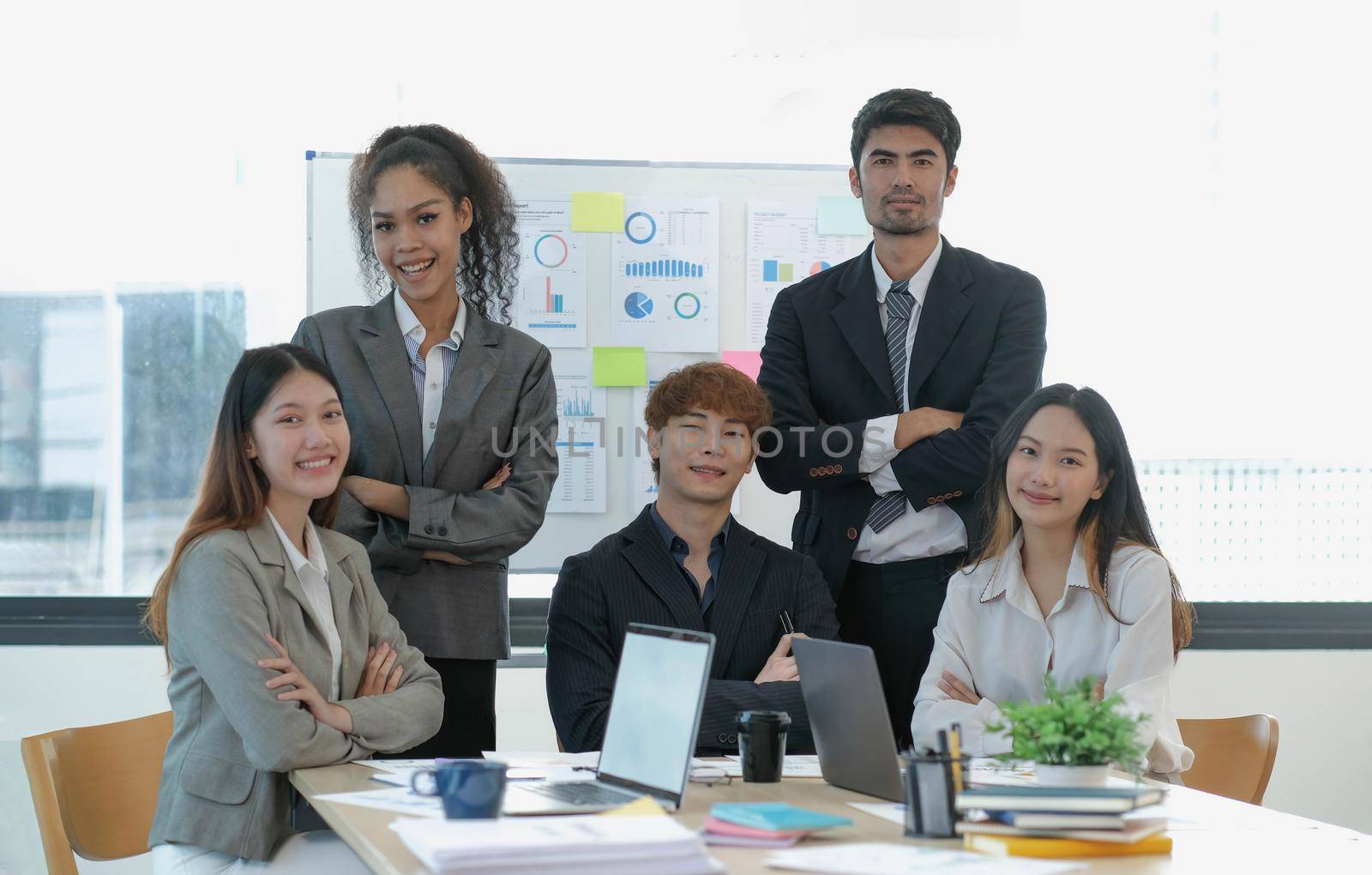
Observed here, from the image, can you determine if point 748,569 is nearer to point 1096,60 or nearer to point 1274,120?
point 1096,60

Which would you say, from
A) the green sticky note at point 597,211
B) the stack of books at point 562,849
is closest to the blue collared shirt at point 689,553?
the stack of books at point 562,849

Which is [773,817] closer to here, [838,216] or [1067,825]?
[1067,825]

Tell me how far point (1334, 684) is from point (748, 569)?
2.56m

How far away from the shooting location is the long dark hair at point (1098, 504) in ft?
8.08

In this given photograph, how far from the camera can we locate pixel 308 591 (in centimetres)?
228

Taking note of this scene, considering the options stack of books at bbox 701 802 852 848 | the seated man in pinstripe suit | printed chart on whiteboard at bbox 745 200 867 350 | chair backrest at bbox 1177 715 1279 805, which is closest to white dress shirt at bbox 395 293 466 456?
the seated man in pinstripe suit

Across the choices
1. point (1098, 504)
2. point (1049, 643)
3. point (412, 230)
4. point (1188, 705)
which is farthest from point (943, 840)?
point (1188, 705)

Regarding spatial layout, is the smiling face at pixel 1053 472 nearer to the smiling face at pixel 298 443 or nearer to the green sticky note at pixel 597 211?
the smiling face at pixel 298 443

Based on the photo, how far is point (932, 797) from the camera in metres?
1.57

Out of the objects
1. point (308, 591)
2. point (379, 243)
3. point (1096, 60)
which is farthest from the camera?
point (1096, 60)

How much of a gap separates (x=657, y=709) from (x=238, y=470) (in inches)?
38.0

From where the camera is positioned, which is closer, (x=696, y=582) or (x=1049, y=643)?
(x=1049, y=643)

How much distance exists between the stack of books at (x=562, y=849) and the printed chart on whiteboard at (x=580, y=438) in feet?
7.94

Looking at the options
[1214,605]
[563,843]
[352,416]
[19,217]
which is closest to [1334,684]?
[1214,605]
